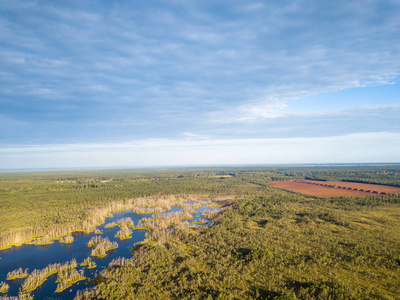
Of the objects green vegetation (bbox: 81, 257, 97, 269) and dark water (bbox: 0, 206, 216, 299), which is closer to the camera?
dark water (bbox: 0, 206, 216, 299)

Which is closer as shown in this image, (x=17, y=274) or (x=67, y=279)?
(x=67, y=279)

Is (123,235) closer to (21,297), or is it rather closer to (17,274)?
(17,274)

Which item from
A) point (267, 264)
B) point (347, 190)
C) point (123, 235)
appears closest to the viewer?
point (267, 264)

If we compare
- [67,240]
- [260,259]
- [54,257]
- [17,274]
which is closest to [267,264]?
[260,259]

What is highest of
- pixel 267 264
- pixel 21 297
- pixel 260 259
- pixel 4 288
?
pixel 260 259

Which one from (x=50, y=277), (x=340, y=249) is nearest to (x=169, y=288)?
(x=50, y=277)

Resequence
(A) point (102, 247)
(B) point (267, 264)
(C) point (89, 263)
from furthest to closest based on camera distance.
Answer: (A) point (102, 247) < (C) point (89, 263) < (B) point (267, 264)

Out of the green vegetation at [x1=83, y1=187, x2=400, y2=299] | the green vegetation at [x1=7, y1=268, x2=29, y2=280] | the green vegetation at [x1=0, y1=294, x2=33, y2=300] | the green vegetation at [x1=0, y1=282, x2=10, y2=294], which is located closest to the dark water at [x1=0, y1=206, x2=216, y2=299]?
the green vegetation at [x1=0, y1=282, x2=10, y2=294]

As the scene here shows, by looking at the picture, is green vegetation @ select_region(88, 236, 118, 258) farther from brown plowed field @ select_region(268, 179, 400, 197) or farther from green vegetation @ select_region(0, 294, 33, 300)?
brown plowed field @ select_region(268, 179, 400, 197)
